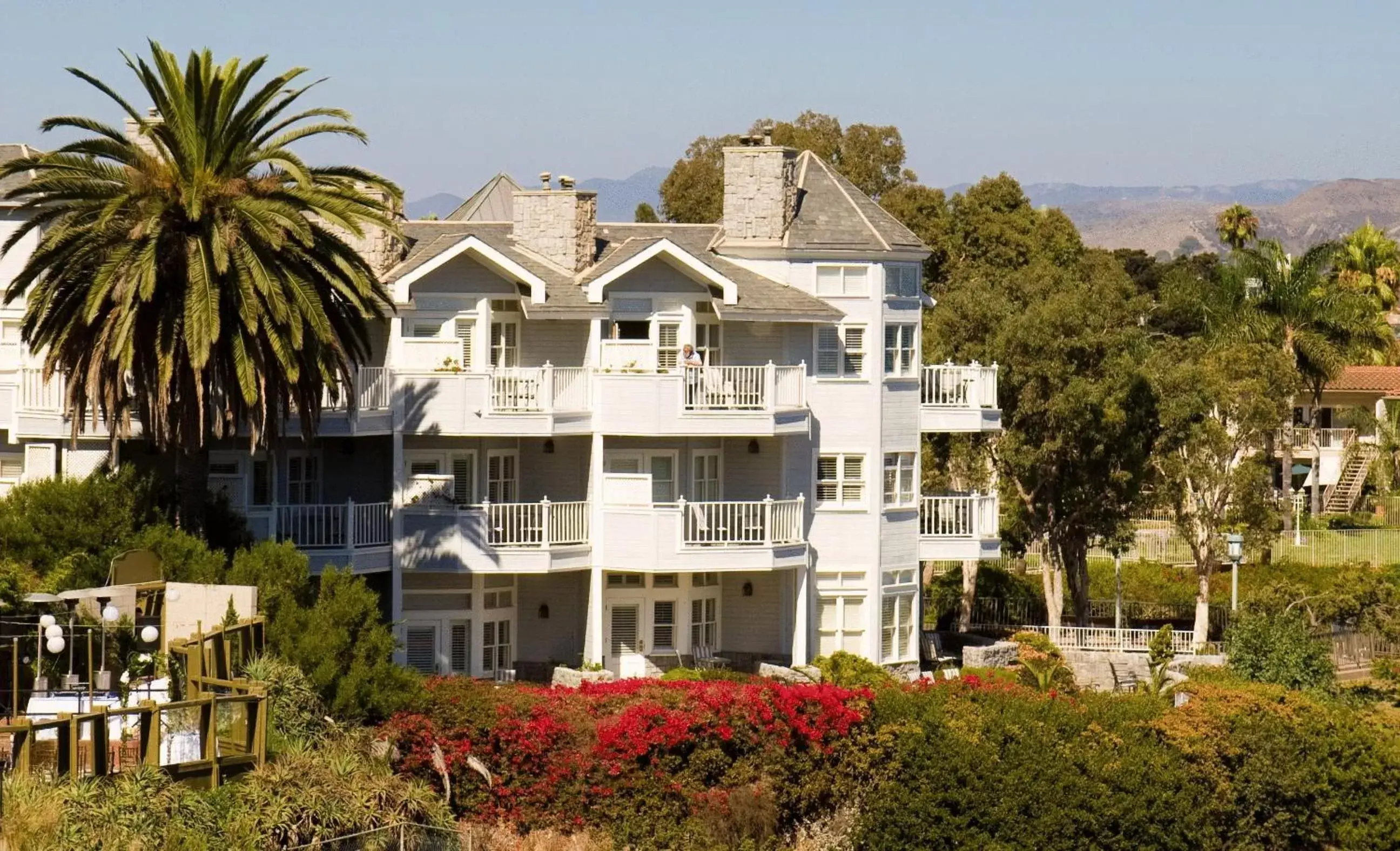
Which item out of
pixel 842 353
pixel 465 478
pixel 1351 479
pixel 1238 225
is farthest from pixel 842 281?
pixel 1238 225

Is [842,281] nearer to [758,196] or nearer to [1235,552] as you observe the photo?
[758,196]

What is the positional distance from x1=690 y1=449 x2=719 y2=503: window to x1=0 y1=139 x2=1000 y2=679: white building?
0.05 metres

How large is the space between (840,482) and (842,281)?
4071 millimetres

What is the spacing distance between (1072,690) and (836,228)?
10.7 m

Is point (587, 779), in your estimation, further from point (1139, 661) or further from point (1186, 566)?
point (1186, 566)

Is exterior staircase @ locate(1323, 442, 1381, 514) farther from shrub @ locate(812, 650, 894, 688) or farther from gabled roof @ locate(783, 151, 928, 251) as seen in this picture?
shrub @ locate(812, 650, 894, 688)

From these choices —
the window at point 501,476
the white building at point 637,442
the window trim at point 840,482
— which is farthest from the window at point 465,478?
the window trim at point 840,482

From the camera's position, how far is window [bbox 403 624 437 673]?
45812 millimetres

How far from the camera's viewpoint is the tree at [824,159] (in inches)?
3804

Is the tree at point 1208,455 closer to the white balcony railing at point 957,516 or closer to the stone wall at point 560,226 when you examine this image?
the white balcony railing at point 957,516

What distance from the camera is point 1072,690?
45188 millimetres

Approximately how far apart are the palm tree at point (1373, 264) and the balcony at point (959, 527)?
182ft

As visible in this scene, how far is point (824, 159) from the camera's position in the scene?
96375 millimetres

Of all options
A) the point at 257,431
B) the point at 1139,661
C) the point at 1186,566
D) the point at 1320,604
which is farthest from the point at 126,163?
the point at 1186,566
